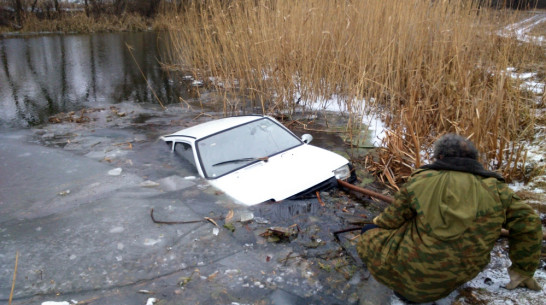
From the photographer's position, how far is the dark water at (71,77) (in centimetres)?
1051

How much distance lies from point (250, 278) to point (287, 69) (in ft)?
19.8

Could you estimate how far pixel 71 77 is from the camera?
14.0m

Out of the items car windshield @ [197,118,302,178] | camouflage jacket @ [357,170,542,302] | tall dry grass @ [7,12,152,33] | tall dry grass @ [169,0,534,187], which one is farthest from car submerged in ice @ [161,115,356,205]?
tall dry grass @ [7,12,152,33]

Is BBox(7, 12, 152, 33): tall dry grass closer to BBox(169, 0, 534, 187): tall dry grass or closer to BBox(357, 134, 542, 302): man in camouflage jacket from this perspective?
BBox(169, 0, 534, 187): tall dry grass

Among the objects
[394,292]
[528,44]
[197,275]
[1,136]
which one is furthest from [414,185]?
[1,136]

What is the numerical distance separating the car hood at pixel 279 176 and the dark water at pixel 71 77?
642 centimetres

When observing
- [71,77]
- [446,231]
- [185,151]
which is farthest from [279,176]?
[71,77]

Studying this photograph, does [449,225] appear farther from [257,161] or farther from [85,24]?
[85,24]

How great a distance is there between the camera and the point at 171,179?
5.25 metres

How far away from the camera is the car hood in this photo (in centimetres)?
432

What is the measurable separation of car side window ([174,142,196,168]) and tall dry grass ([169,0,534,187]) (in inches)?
100

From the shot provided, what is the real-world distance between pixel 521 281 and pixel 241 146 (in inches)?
129

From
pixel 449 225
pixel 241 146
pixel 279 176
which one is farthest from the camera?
pixel 241 146

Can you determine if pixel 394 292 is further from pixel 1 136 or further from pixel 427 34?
pixel 1 136
